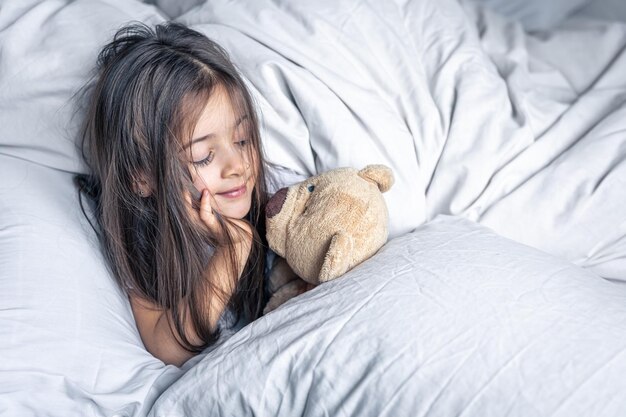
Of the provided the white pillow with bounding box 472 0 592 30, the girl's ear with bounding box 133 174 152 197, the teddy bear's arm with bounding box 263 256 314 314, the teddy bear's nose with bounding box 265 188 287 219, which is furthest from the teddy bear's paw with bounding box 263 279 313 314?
the white pillow with bounding box 472 0 592 30

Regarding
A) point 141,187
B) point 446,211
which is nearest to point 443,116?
point 446,211

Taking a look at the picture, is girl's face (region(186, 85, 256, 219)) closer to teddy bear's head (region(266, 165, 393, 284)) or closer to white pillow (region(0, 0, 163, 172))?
teddy bear's head (region(266, 165, 393, 284))

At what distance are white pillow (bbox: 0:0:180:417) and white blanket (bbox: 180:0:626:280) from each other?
211mm

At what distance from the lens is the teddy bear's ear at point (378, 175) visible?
3.05 feet

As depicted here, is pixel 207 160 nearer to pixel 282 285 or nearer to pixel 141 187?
pixel 141 187

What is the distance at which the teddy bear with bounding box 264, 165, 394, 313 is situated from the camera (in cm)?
86

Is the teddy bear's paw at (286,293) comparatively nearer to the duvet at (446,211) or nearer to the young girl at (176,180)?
the young girl at (176,180)

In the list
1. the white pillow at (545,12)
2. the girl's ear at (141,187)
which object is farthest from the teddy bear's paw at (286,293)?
the white pillow at (545,12)

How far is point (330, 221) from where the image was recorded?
34.2 inches

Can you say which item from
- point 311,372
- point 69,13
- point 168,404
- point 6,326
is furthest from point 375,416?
point 69,13

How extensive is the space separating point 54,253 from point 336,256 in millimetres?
397

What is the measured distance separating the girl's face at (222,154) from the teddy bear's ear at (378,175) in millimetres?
175

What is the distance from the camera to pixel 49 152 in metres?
1.09

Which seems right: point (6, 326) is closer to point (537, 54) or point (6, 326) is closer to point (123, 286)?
point (123, 286)
